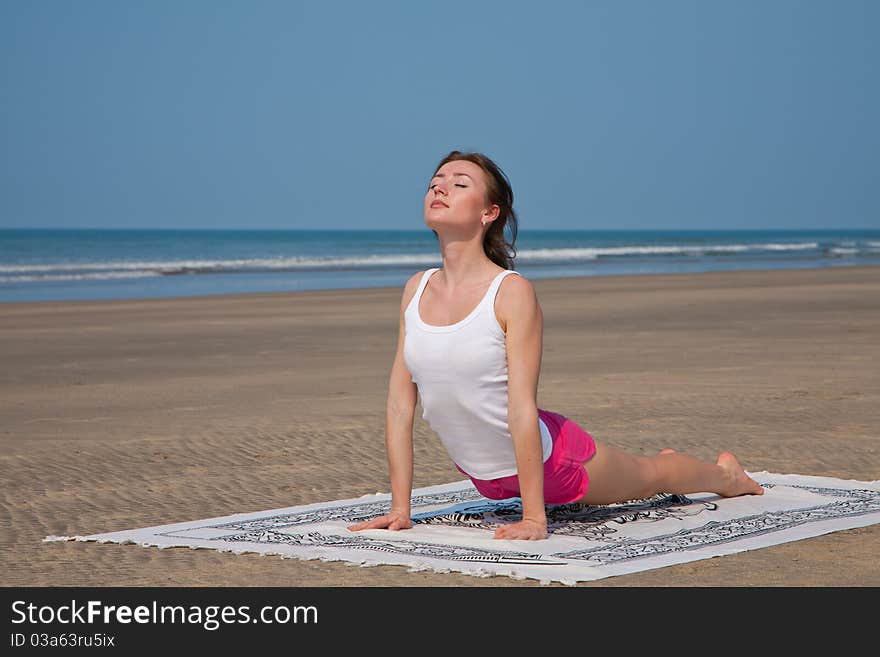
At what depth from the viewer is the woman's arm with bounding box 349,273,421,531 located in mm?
6668

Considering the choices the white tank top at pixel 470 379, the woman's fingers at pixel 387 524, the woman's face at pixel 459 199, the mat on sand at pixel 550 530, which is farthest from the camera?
the woman's fingers at pixel 387 524

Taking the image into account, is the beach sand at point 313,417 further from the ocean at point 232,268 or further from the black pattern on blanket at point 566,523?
the ocean at point 232,268

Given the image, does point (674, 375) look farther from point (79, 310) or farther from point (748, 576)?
point (79, 310)

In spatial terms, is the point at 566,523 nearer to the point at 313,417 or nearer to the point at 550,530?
the point at 550,530

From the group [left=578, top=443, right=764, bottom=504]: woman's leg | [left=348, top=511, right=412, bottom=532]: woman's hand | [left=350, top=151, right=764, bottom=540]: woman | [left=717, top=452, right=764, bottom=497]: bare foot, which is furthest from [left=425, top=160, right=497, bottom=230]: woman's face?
[left=717, top=452, right=764, bottom=497]: bare foot

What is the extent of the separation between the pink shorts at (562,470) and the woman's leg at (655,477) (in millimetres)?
53

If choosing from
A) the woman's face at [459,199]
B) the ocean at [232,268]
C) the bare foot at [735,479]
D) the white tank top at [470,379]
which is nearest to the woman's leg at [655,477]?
the bare foot at [735,479]

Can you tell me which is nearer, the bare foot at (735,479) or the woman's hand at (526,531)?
the woman's hand at (526,531)

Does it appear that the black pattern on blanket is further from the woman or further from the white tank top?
the white tank top

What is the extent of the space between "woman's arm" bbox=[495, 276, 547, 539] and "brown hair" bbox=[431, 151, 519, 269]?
0.28 meters

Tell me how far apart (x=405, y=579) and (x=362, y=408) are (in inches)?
236

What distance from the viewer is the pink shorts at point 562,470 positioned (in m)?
6.50

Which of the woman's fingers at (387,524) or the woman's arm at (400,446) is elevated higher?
the woman's arm at (400,446)

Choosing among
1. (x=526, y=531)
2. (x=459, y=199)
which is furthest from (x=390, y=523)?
(x=459, y=199)
